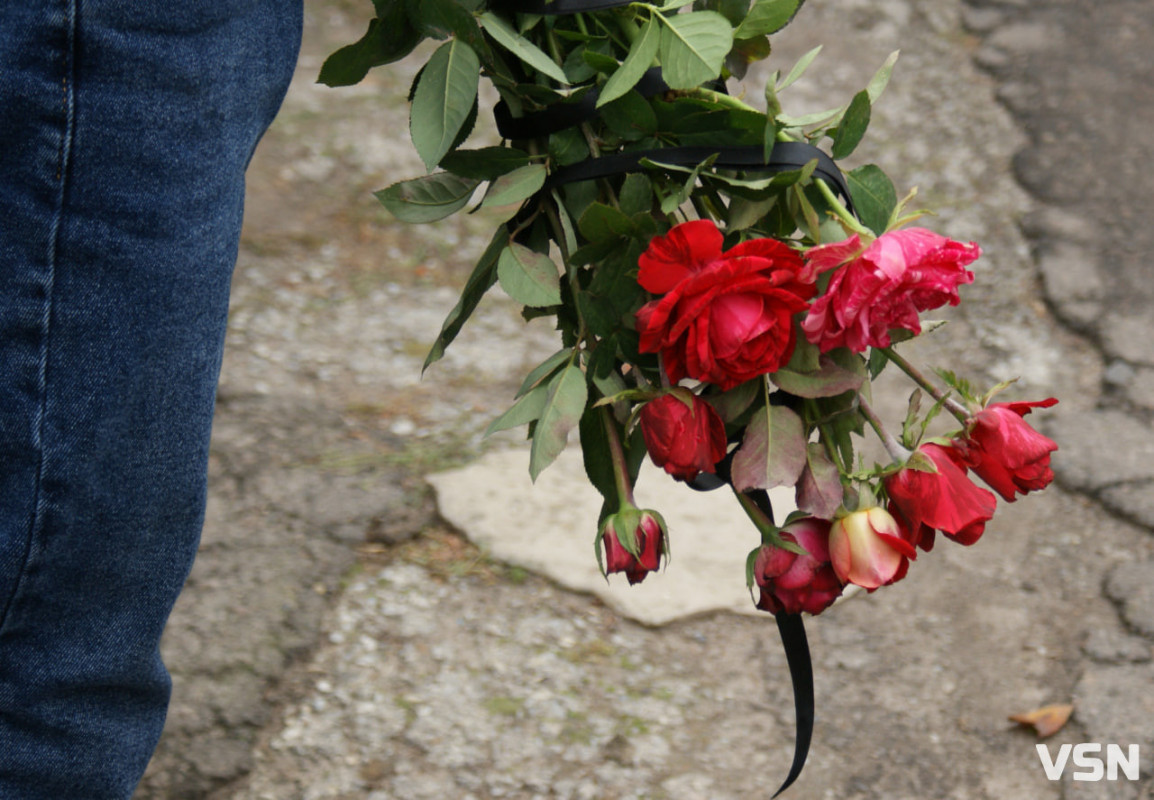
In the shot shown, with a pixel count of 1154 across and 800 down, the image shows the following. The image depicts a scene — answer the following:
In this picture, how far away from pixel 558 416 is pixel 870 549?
0.22 meters

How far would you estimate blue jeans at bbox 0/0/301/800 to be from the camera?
26.0 inches

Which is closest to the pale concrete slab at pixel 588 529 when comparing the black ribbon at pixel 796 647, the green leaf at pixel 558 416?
the black ribbon at pixel 796 647

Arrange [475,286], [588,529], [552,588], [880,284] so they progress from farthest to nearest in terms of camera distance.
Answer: [588,529], [552,588], [475,286], [880,284]

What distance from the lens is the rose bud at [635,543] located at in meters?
0.75

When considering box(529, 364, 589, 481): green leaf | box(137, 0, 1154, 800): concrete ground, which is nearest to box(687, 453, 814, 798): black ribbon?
box(529, 364, 589, 481): green leaf

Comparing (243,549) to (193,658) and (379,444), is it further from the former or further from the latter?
(379,444)

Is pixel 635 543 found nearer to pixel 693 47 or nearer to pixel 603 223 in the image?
pixel 603 223

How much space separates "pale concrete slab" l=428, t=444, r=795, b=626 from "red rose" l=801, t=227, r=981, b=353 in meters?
0.97

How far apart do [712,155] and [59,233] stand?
1.34 ft

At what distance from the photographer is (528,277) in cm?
76

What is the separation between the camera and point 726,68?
0.83m

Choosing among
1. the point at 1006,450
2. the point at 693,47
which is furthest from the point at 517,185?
the point at 1006,450

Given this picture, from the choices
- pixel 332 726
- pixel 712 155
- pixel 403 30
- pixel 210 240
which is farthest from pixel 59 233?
pixel 332 726

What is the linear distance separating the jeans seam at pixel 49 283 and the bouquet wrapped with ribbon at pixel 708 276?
0.57 feet
